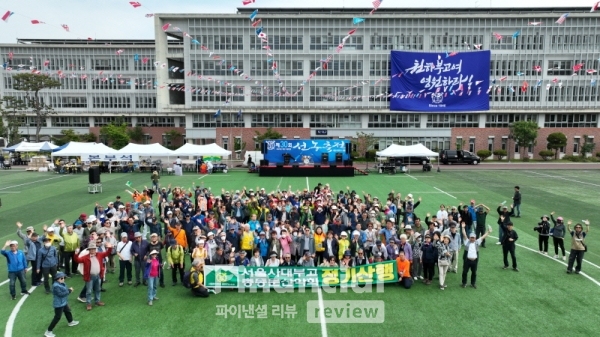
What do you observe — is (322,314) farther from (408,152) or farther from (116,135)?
(116,135)

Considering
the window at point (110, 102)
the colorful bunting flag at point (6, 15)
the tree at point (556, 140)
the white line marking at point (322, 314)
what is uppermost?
the colorful bunting flag at point (6, 15)

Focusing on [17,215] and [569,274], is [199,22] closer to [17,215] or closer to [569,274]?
[17,215]

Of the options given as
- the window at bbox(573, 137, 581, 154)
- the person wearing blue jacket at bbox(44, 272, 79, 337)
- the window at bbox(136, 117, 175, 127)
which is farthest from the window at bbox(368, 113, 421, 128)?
the person wearing blue jacket at bbox(44, 272, 79, 337)

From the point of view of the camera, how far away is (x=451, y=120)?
190 feet

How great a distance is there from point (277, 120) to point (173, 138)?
18192 mm

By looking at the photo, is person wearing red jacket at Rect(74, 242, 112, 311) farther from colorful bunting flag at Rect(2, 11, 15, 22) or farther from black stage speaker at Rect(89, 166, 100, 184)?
colorful bunting flag at Rect(2, 11, 15, 22)

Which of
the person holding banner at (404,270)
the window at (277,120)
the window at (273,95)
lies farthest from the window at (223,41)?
the person holding banner at (404,270)

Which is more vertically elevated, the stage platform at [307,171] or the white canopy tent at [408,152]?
the white canopy tent at [408,152]

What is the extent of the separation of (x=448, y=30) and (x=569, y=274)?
51190 mm

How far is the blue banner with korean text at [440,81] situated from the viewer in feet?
177

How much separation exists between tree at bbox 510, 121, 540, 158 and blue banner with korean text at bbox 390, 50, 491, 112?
15.3 feet

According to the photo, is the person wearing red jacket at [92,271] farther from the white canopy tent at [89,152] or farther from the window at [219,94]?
the window at [219,94]

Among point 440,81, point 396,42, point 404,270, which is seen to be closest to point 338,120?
point 396,42

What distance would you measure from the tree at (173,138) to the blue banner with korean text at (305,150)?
30.5m
